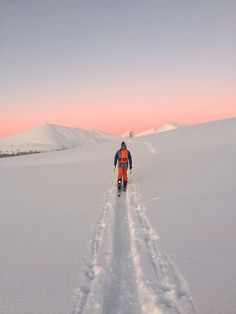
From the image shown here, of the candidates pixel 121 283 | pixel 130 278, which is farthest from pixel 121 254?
pixel 121 283

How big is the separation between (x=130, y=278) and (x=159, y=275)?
438 millimetres

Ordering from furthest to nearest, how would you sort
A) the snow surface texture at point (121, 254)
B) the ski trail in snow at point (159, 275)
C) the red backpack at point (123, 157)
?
the red backpack at point (123, 157) → the snow surface texture at point (121, 254) → the ski trail in snow at point (159, 275)

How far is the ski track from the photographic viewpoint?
3936 millimetres

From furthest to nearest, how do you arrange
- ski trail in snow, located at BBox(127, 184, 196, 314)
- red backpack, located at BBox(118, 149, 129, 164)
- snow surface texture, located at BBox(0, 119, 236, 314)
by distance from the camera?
red backpack, located at BBox(118, 149, 129, 164) → snow surface texture, located at BBox(0, 119, 236, 314) → ski trail in snow, located at BBox(127, 184, 196, 314)

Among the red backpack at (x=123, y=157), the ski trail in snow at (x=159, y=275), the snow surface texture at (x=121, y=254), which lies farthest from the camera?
the red backpack at (x=123, y=157)

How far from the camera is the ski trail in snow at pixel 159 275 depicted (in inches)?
155

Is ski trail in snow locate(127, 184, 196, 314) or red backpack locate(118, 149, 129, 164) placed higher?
red backpack locate(118, 149, 129, 164)

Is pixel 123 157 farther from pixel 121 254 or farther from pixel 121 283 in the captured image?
pixel 121 283

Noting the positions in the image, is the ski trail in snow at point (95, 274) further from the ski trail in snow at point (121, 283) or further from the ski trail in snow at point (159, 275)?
the ski trail in snow at point (159, 275)

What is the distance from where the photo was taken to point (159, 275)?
Result: 4.77 metres

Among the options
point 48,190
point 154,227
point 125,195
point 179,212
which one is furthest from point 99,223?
point 48,190

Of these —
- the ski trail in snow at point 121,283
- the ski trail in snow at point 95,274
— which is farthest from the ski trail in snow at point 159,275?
the ski trail in snow at point 95,274

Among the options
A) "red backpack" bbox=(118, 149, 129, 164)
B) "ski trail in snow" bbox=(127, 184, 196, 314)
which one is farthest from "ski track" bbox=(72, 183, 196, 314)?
"red backpack" bbox=(118, 149, 129, 164)

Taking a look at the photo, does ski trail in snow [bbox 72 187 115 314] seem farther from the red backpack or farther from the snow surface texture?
the red backpack
